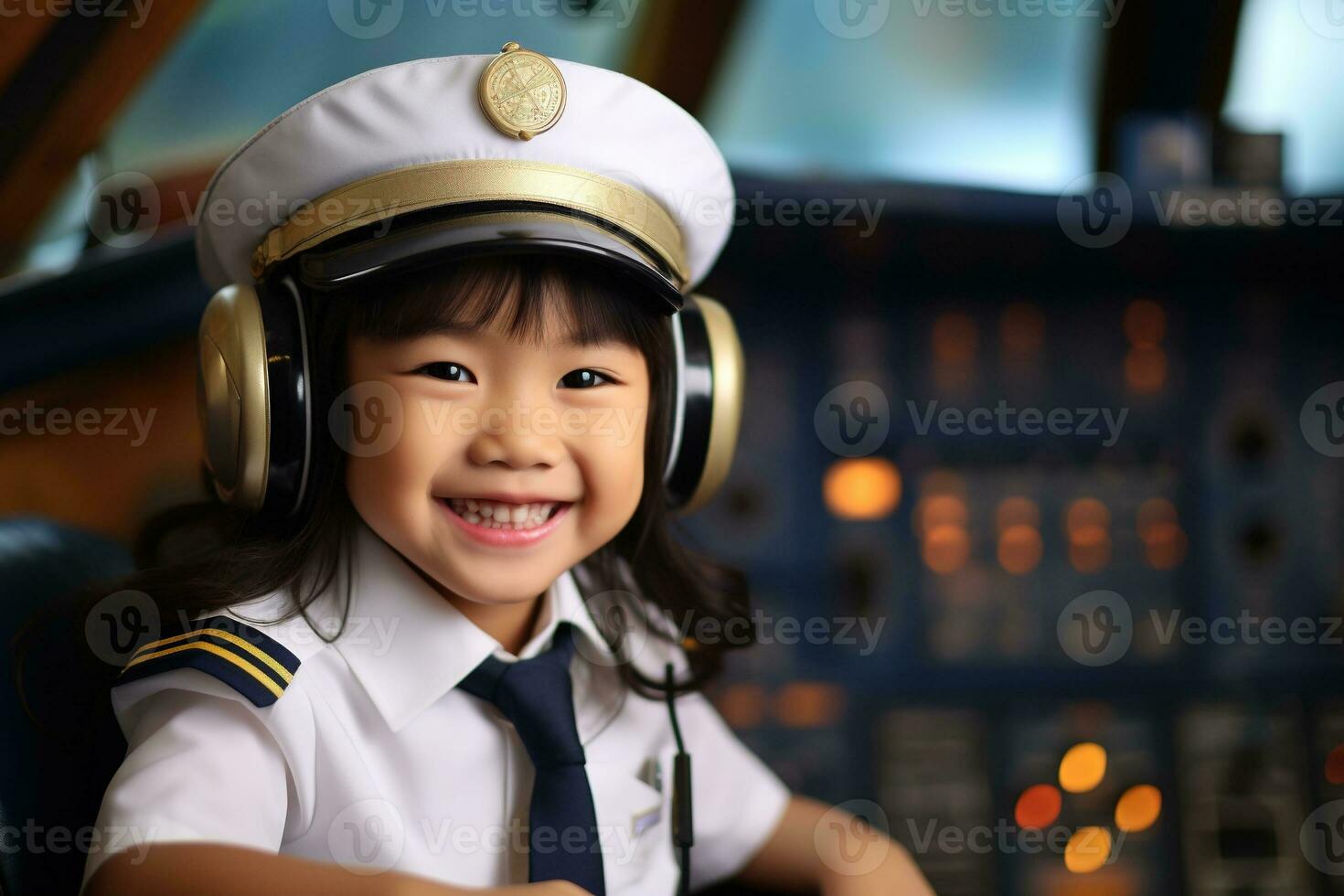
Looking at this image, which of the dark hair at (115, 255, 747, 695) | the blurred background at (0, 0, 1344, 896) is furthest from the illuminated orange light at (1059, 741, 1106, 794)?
the dark hair at (115, 255, 747, 695)

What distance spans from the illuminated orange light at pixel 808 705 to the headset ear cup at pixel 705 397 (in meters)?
0.78

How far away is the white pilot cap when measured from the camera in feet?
2.49

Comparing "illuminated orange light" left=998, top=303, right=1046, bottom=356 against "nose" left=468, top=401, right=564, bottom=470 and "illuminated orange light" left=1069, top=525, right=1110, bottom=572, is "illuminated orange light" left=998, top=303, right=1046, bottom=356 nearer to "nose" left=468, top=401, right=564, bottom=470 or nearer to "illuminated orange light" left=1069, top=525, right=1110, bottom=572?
"illuminated orange light" left=1069, top=525, right=1110, bottom=572

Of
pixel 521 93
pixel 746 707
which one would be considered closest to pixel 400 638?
pixel 521 93

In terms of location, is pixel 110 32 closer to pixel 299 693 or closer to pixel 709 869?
pixel 299 693

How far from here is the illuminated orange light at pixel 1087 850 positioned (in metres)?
1.59

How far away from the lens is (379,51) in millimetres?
1811

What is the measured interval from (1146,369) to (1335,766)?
640 millimetres

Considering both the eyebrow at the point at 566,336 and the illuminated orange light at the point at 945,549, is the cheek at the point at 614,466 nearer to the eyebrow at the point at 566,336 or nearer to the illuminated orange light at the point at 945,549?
the eyebrow at the point at 566,336

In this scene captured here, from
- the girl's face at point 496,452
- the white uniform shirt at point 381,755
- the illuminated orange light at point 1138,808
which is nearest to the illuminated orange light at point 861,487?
the illuminated orange light at point 1138,808

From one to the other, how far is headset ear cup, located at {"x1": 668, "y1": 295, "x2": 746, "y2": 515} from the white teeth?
0.15m

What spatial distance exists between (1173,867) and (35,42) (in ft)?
5.99

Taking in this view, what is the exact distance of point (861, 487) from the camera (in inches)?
64.5

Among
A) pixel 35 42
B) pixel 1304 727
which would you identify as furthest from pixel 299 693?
pixel 1304 727
